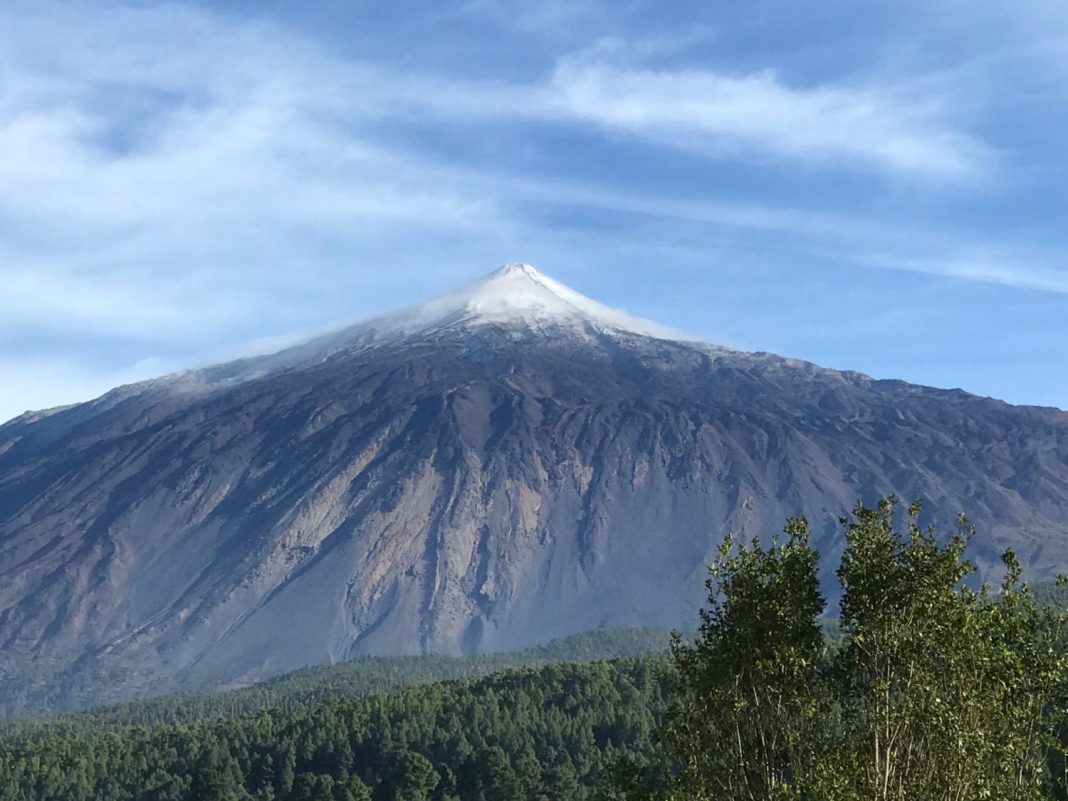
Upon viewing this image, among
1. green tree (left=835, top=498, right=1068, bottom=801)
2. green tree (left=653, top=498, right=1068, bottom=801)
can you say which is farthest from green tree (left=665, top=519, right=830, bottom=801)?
green tree (left=835, top=498, right=1068, bottom=801)

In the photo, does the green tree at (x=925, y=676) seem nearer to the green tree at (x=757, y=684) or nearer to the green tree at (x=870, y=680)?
the green tree at (x=870, y=680)

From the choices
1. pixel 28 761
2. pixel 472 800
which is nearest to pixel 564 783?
pixel 472 800

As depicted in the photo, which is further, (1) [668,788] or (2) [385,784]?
(2) [385,784]

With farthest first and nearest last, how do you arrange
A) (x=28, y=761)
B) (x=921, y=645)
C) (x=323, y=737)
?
(x=28, y=761) < (x=323, y=737) < (x=921, y=645)

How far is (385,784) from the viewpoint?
438 ft

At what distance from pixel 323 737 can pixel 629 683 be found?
40296mm

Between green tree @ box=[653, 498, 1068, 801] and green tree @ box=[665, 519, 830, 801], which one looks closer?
green tree @ box=[653, 498, 1068, 801]

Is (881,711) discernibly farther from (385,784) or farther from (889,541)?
(385,784)

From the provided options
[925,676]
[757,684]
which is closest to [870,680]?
[925,676]

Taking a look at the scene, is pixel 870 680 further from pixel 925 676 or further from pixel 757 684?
pixel 757 684

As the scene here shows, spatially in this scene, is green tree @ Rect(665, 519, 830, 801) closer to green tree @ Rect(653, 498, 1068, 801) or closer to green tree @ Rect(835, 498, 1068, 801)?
green tree @ Rect(653, 498, 1068, 801)

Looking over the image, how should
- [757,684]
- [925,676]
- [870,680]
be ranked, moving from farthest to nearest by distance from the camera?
[757,684] < [870,680] < [925,676]

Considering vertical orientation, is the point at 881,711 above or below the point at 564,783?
above

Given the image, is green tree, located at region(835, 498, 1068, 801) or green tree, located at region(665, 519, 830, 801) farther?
green tree, located at region(665, 519, 830, 801)
